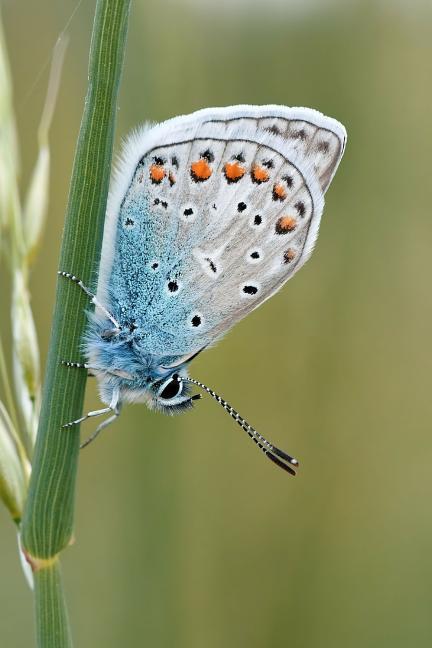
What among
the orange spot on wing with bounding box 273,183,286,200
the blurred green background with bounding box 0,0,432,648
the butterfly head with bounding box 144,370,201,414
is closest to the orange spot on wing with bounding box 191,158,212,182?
the orange spot on wing with bounding box 273,183,286,200

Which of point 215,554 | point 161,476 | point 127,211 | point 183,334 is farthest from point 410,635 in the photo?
point 127,211

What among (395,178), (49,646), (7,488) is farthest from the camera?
(395,178)

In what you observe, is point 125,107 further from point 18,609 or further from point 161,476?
point 18,609

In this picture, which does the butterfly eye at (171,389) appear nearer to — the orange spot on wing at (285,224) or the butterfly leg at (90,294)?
the butterfly leg at (90,294)

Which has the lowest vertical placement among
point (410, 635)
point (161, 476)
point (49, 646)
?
point (410, 635)

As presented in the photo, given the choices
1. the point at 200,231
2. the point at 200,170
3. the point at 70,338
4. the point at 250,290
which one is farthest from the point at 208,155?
the point at 70,338

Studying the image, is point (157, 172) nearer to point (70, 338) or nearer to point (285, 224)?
point (285, 224)
